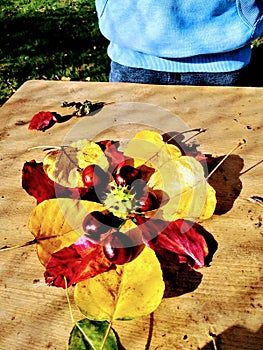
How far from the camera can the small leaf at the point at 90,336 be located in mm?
585

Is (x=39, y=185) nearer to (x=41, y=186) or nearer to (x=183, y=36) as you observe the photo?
(x=41, y=186)

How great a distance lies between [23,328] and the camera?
64cm

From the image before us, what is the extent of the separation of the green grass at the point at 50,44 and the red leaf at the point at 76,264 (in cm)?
185

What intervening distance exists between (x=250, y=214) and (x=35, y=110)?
63 centimetres

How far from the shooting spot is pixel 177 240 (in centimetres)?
69

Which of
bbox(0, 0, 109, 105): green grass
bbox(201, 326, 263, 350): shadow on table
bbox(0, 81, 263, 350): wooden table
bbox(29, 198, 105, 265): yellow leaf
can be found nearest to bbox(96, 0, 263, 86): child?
bbox(0, 81, 263, 350): wooden table

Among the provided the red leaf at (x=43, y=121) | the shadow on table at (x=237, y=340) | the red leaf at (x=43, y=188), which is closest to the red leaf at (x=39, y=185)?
the red leaf at (x=43, y=188)

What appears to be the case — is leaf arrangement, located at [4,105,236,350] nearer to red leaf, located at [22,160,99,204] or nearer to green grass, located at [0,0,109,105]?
red leaf, located at [22,160,99,204]

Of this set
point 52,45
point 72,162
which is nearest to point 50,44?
point 52,45

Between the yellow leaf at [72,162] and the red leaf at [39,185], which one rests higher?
the yellow leaf at [72,162]

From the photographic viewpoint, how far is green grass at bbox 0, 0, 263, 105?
99.3 inches

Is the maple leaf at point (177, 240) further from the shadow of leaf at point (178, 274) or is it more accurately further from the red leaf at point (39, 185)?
the red leaf at point (39, 185)

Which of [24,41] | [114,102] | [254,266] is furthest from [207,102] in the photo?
[24,41]

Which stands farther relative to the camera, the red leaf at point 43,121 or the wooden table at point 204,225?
the red leaf at point 43,121
